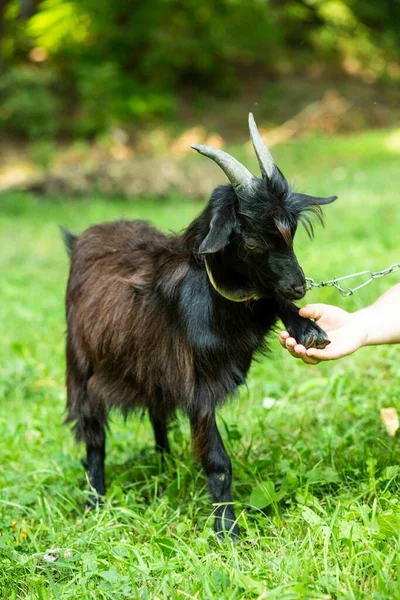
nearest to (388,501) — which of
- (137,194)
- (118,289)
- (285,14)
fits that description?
(118,289)

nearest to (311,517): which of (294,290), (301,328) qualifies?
(301,328)

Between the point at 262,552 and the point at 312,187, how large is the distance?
8.48 metres

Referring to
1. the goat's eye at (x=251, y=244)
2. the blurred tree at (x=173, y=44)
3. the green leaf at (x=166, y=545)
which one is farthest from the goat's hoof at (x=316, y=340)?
the blurred tree at (x=173, y=44)

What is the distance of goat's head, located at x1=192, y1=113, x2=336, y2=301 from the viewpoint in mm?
2719

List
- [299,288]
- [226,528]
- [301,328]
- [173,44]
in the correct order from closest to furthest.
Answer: [299,288]
[301,328]
[226,528]
[173,44]

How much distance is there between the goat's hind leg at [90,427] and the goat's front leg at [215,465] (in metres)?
0.70

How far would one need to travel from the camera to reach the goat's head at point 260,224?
8.92 feet

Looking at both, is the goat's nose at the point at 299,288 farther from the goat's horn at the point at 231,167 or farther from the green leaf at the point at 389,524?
the green leaf at the point at 389,524

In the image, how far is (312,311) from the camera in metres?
2.98

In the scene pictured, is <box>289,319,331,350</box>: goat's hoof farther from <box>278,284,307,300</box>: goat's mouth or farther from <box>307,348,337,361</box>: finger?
<box>278,284,307,300</box>: goat's mouth

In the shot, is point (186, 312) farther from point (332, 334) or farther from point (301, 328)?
point (332, 334)

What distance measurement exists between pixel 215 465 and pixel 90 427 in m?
0.84

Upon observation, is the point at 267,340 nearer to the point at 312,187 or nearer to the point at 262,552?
the point at 262,552

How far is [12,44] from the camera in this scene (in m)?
18.7
